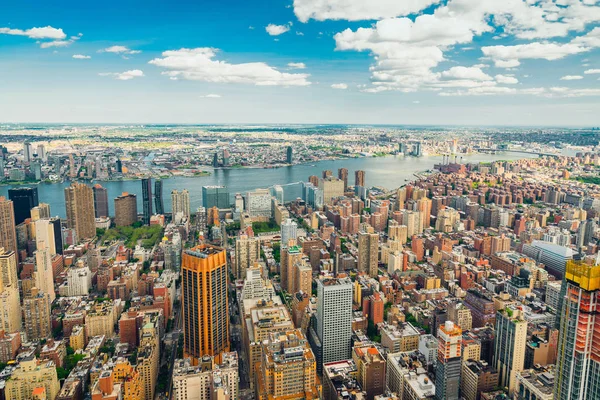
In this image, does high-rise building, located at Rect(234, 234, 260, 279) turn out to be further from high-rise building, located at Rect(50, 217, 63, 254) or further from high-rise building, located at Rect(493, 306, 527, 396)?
high-rise building, located at Rect(493, 306, 527, 396)

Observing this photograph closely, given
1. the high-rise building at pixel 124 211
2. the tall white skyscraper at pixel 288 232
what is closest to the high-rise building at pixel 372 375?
the tall white skyscraper at pixel 288 232

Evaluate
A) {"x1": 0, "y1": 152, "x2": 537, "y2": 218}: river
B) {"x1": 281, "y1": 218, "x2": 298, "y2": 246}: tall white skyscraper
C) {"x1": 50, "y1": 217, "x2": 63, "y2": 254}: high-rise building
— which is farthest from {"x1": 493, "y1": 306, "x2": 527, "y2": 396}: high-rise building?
{"x1": 0, "y1": 152, "x2": 537, "y2": 218}: river

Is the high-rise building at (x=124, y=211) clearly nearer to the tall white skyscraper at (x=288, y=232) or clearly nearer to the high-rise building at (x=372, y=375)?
A: the tall white skyscraper at (x=288, y=232)

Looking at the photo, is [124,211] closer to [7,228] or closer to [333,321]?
[7,228]

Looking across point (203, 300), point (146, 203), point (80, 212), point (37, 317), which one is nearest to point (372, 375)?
point (203, 300)

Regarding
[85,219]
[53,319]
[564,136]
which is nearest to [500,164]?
[564,136]

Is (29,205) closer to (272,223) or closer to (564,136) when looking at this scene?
(272,223)
